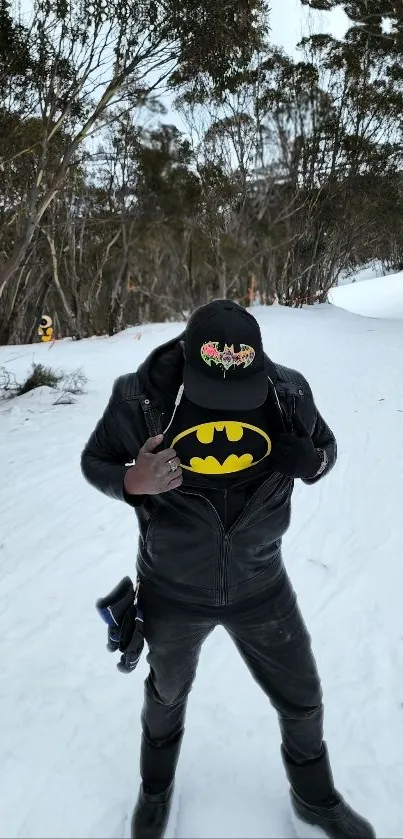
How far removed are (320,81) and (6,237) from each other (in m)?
13.0

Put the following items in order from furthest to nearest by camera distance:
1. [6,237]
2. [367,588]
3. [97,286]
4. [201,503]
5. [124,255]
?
[97,286] < [124,255] < [6,237] < [367,588] < [201,503]

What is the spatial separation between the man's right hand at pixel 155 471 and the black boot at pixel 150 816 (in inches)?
42.7

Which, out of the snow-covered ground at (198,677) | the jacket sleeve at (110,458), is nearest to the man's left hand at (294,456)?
the jacket sleeve at (110,458)

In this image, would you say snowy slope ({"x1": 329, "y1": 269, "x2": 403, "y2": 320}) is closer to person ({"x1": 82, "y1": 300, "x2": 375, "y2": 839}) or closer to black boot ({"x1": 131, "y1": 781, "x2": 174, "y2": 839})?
person ({"x1": 82, "y1": 300, "x2": 375, "y2": 839})

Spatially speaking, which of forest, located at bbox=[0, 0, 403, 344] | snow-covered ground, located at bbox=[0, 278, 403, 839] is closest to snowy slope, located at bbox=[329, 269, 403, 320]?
forest, located at bbox=[0, 0, 403, 344]

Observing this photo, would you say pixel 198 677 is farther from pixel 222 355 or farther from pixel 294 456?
pixel 222 355

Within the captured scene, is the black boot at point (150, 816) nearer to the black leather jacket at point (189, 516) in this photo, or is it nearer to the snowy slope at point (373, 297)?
the black leather jacket at point (189, 516)

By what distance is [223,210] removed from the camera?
65.2ft

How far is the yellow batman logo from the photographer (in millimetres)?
1310

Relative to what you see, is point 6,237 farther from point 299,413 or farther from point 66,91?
point 299,413

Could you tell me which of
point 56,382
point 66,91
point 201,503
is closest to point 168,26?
point 66,91

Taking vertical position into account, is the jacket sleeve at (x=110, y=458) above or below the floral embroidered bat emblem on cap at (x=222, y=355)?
below

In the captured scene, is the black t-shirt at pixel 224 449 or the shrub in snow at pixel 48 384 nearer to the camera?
the black t-shirt at pixel 224 449

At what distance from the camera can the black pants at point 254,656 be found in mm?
1470
